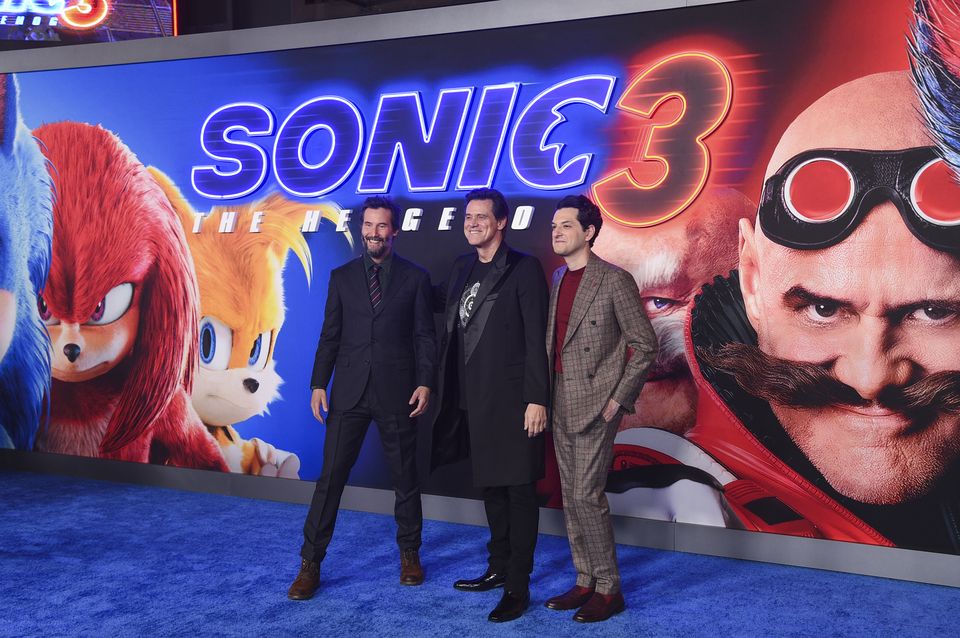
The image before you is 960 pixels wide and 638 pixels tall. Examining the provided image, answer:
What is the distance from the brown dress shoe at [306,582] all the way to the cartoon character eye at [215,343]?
2.18m

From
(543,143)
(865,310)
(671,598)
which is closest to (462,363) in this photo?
(671,598)

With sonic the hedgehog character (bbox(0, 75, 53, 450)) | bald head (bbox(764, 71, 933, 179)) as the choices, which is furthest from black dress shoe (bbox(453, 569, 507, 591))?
sonic the hedgehog character (bbox(0, 75, 53, 450))

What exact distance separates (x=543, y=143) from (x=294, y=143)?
165 centimetres

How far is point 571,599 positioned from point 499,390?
921 millimetres

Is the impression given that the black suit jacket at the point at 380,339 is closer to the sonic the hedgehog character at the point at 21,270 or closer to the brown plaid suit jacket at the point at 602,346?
the brown plaid suit jacket at the point at 602,346

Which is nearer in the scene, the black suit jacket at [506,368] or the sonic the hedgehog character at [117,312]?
the black suit jacket at [506,368]

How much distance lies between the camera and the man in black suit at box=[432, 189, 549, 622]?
3506 millimetres

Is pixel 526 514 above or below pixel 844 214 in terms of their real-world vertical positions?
below

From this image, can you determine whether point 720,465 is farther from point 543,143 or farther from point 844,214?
point 543,143

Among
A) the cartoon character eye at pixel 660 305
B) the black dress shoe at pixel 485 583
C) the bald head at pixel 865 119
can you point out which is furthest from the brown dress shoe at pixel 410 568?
the bald head at pixel 865 119

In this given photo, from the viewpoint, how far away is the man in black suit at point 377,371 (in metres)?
3.77

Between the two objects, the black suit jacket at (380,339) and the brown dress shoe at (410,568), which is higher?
the black suit jacket at (380,339)

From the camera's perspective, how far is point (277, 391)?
541 centimetres

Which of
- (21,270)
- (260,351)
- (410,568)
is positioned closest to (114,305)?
(21,270)
